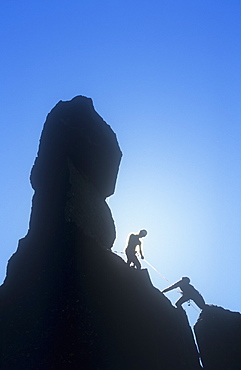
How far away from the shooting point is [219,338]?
70.6 ft

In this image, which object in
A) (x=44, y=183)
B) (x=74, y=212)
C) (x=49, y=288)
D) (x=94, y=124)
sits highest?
(x=94, y=124)

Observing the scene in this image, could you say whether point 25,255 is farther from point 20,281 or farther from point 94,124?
point 94,124

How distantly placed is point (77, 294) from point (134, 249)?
6.80 metres

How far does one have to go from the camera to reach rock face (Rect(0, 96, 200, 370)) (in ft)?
45.5

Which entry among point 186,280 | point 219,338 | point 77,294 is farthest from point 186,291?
point 77,294

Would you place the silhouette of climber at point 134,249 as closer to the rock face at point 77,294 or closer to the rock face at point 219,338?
the rock face at point 77,294

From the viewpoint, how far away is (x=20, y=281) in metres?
16.7

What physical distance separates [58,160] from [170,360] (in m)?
14.4

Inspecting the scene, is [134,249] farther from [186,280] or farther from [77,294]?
[77,294]

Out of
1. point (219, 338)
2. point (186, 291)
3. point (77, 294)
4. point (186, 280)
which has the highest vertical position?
point (186, 280)

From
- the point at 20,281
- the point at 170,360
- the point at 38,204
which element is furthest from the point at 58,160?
the point at 170,360

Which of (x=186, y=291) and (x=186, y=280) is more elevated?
(x=186, y=280)

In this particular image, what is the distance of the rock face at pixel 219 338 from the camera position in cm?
2083

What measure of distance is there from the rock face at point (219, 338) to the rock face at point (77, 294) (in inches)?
88.5
